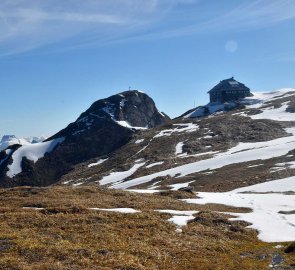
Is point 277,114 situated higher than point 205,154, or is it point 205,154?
point 277,114

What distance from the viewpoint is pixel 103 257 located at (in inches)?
1053

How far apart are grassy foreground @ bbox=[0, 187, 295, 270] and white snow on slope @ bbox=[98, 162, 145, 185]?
62.1 m

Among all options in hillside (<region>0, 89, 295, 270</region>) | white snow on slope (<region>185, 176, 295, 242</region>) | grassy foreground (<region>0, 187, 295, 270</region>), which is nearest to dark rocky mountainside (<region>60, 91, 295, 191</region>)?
hillside (<region>0, 89, 295, 270</region>)

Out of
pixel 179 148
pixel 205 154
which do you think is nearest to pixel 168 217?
pixel 205 154

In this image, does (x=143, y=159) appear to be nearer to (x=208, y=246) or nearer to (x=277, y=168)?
(x=277, y=168)

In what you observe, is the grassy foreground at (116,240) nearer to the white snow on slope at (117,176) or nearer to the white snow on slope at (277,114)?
the white snow on slope at (117,176)

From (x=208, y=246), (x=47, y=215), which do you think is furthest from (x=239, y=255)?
(x=47, y=215)

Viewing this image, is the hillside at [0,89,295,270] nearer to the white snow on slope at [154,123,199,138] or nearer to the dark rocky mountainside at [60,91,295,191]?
the dark rocky mountainside at [60,91,295,191]

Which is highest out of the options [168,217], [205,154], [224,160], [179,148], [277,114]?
[277,114]

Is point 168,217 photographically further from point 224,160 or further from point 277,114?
point 277,114

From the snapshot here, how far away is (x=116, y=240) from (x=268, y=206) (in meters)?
27.7

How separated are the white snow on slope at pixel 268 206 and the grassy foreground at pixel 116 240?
1.93 metres

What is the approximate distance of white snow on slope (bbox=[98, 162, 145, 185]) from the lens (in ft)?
370

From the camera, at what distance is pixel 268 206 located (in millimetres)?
53438
